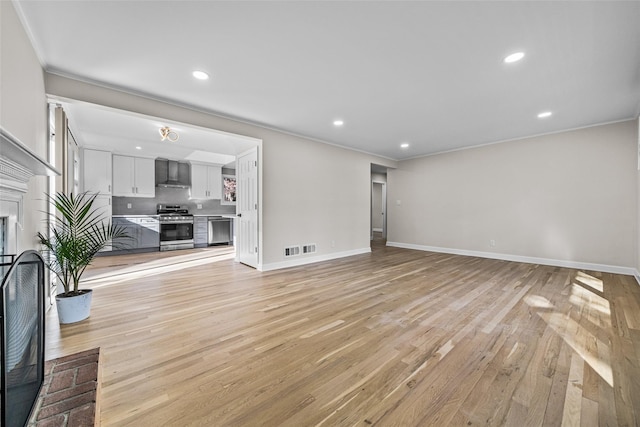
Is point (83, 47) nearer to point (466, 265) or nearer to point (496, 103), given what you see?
point (496, 103)

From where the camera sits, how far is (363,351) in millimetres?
1910

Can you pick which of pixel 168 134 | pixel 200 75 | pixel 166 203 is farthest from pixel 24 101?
pixel 166 203

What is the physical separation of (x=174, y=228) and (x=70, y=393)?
224 inches

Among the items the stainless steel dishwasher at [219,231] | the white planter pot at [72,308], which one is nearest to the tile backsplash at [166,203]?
the stainless steel dishwasher at [219,231]

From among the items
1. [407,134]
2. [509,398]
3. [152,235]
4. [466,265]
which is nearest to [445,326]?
[509,398]

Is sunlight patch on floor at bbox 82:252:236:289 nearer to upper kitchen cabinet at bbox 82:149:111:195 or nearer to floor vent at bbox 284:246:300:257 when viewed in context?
floor vent at bbox 284:246:300:257

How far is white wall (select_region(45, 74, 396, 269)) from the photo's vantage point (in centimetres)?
389

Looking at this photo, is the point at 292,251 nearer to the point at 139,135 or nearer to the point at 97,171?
the point at 139,135

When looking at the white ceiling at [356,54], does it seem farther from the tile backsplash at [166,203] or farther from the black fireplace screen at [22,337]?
the tile backsplash at [166,203]

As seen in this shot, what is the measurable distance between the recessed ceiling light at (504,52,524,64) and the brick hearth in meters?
3.88

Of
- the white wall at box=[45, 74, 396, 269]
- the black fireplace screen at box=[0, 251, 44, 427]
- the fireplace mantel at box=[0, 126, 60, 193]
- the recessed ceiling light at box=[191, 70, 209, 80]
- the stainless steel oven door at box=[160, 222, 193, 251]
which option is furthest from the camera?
the stainless steel oven door at box=[160, 222, 193, 251]

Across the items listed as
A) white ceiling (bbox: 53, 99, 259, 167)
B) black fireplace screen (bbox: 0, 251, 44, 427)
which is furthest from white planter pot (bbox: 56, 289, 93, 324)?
white ceiling (bbox: 53, 99, 259, 167)

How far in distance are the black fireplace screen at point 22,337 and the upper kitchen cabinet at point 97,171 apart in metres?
5.43

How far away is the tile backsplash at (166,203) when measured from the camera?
6410mm
